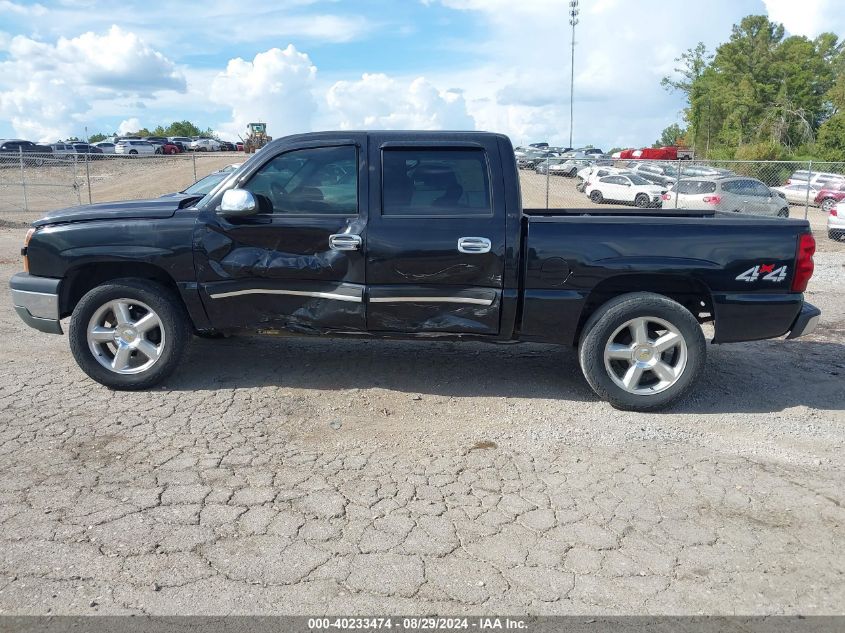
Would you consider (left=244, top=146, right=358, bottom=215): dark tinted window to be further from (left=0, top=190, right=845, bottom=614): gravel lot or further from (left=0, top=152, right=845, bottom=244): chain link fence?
(left=0, top=152, right=845, bottom=244): chain link fence

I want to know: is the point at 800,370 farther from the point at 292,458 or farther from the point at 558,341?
the point at 292,458

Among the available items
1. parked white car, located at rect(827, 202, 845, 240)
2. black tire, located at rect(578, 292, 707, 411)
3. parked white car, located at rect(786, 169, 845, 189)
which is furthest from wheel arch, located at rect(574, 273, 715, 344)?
parked white car, located at rect(786, 169, 845, 189)

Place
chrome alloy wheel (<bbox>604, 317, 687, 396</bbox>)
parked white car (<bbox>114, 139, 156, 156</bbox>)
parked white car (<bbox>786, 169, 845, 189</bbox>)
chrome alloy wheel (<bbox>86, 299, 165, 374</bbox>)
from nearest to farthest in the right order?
chrome alloy wheel (<bbox>604, 317, 687, 396</bbox>) < chrome alloy wheel (<bbox>86, 299, 165, 374</bbox>) < parked white car (<bbox>786, 169, 845, 189</bbox>) < parked white car (<bbox>114, 139, 156, 156</bbox>)

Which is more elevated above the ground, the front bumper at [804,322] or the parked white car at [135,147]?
the parked white car at [135,147]

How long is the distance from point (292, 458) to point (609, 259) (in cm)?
248

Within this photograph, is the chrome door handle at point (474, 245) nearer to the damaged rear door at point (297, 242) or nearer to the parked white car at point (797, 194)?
the damaged rear door at point (297, 242)

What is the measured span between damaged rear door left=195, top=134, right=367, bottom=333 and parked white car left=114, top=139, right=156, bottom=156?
2213 inches

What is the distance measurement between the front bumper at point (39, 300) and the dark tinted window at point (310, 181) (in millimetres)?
1650

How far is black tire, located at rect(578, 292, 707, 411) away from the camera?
16.2 feet

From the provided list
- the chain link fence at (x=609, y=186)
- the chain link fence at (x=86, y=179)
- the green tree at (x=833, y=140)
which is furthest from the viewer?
the green tree at (x=833, y=140)

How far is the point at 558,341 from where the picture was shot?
5176 millimetres

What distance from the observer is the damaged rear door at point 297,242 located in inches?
200

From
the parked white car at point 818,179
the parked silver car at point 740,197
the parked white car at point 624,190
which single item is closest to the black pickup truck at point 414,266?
the parked silver car at point 740,197

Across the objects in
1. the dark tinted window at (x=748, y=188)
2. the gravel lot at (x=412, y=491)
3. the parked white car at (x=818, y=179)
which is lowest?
the gravel lot at (x=412, y=491)
